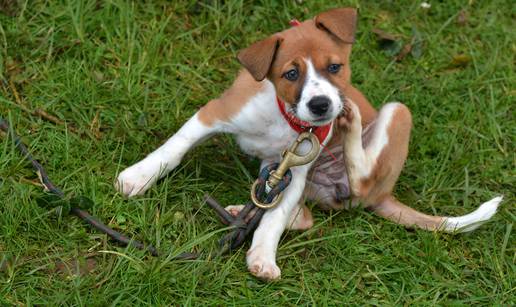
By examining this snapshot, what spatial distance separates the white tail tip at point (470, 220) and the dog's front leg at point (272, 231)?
98 cm

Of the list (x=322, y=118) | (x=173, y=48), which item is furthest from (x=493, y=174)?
(x=173, y=48)

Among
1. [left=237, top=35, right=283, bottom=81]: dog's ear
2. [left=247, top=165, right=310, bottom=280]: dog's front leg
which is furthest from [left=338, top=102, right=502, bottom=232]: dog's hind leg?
[left=237, top=35, right=283, bottom=81]: dog's ear

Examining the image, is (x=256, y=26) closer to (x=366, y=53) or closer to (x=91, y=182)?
(x=366, y=53)

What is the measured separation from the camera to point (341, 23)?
4.56 meters

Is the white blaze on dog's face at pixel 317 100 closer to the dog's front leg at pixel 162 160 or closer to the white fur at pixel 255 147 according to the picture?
the white fur at pixel 255 147

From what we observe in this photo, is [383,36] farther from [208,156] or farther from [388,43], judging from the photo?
[208,156]

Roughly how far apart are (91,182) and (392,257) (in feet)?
6.37

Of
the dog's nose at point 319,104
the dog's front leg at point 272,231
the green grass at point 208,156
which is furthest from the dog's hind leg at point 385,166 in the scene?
the dog's nose at point 319,104

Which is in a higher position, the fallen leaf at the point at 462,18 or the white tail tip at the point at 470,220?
the white tail tip at the point at 470,220

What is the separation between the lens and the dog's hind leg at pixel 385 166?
16.4 feet

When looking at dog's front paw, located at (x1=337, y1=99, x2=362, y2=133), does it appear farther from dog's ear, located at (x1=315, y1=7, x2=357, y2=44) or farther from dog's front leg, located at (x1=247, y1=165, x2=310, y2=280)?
dog's ear, located at (x1=315, y1=7, x2=357, y2=44)

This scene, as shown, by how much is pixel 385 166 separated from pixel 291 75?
109 centimetres

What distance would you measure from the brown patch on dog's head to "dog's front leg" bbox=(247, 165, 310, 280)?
2.08ft

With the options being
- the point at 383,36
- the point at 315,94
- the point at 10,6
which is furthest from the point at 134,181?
the point at 383,36
